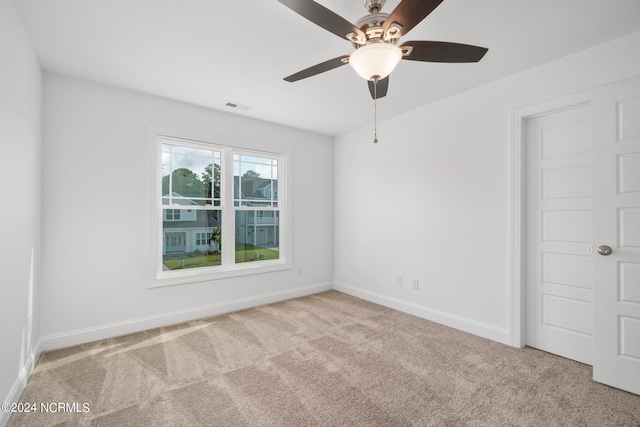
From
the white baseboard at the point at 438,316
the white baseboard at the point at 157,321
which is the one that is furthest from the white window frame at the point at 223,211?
the white baseboard at the point at 438,316

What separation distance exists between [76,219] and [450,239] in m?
3.94

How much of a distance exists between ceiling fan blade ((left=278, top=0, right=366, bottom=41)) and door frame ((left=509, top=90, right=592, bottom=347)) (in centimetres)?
205

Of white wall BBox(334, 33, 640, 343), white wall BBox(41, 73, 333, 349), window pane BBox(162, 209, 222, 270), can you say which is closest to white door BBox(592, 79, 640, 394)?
white wall BBox(334, 33, 640, 343)

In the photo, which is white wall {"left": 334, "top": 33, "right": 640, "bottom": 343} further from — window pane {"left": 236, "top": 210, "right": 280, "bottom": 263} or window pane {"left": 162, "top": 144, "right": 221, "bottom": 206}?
window pane {"left": 162, "top": 144, "right": 221, "bottom": 206}

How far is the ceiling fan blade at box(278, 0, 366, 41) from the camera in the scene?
4.34 ft

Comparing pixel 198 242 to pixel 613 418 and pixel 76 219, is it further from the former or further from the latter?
pixel 613 418

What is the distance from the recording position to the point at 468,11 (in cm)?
190

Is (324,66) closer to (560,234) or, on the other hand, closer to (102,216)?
(560,234)

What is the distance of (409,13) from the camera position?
1.38 meters

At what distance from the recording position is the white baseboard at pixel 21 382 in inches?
68.9

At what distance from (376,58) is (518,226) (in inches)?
87.4

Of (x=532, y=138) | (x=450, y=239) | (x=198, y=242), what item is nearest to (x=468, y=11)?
(x=532, y=138)

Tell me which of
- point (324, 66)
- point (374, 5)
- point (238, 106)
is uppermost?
point (238, 106)

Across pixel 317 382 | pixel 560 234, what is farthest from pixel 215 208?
pixel 560 234
